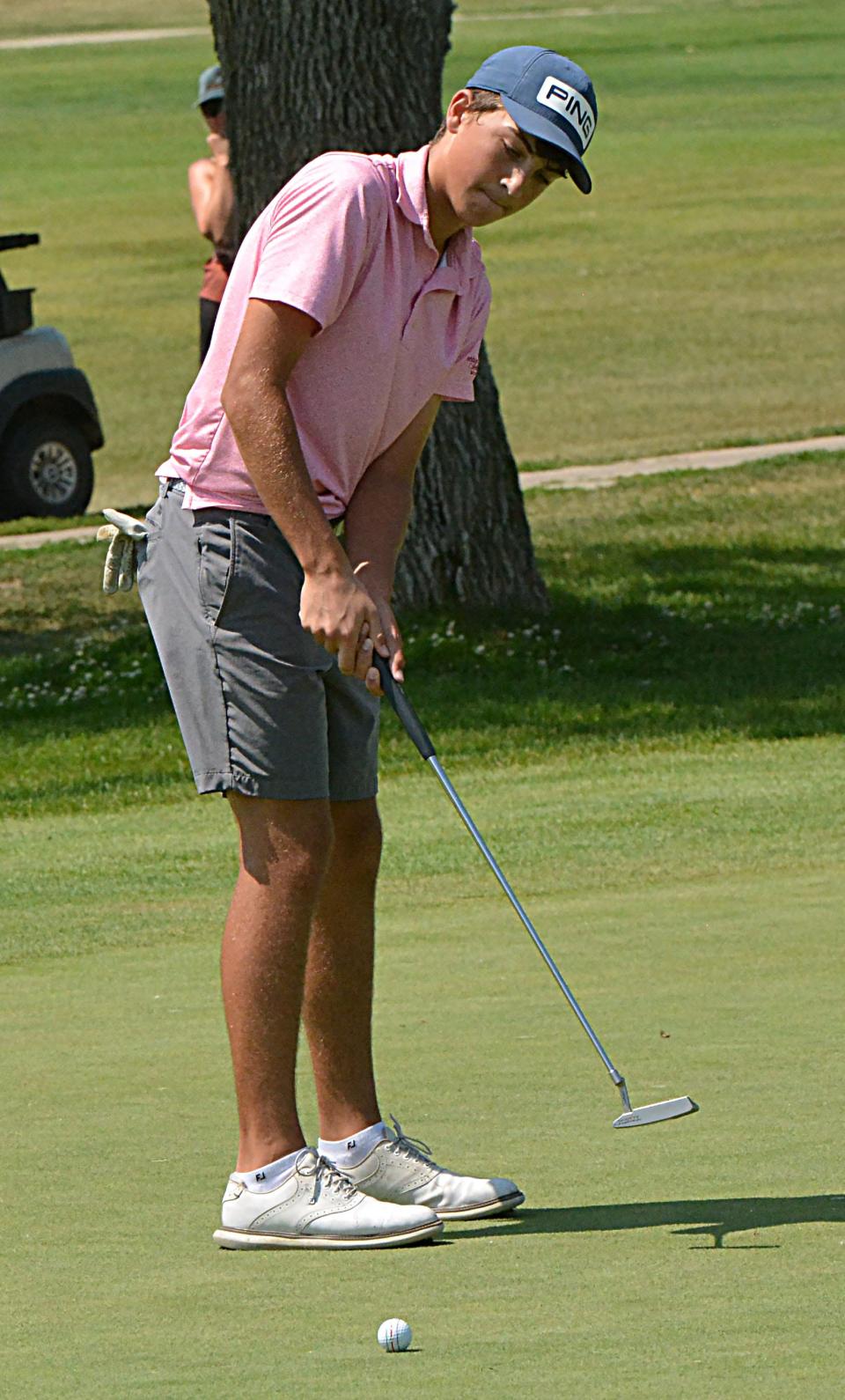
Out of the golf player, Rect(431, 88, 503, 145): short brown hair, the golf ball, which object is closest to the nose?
the golf player

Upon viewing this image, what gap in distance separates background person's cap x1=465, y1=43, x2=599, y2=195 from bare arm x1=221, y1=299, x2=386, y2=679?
0.47 metres

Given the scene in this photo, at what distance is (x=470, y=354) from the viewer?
→ 13.9 ft

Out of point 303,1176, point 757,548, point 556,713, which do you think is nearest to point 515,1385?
point 303,1176

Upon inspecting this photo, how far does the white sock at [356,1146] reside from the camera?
162 inches

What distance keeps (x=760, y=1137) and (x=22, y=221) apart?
3774 cm

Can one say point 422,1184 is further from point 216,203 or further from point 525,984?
point 216,203

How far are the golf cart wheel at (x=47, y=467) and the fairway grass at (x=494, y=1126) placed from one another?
986 cm

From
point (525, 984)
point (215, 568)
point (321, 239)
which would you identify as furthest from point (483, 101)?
point (525, 984)

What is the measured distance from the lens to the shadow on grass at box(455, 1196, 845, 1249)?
3.67 m

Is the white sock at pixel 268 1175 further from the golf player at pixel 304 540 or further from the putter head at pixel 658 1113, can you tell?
the putter head at pixel 658 1113

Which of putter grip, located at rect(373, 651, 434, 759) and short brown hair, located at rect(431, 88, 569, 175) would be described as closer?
short brown hair, located at rect(431, 88, 569, 175)

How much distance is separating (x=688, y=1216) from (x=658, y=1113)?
26 centimetres

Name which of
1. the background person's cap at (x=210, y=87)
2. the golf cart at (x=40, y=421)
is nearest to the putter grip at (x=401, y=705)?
the background person's cap at (x=210, y=87)

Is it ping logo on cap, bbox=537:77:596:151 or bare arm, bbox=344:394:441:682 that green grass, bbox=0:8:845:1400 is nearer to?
bare arm, bbox=344:394:441:682
